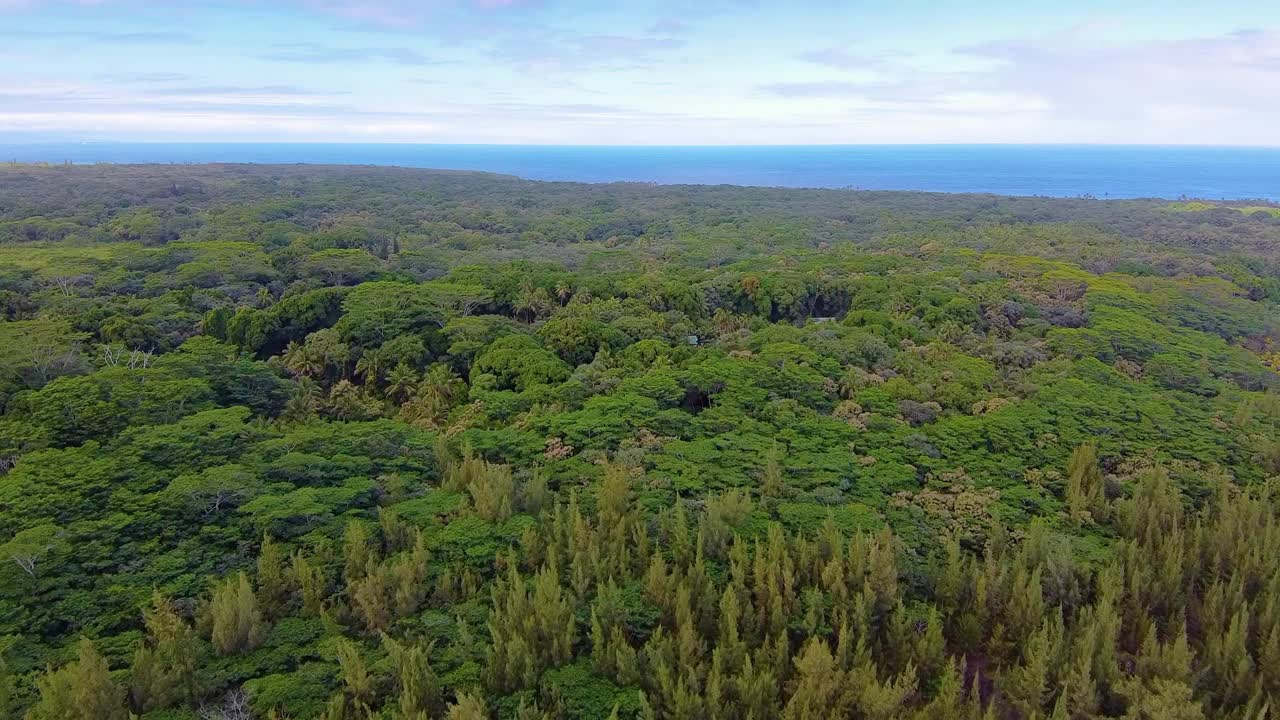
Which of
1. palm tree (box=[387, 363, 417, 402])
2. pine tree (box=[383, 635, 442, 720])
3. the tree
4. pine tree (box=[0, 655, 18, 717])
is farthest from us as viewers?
palm tree (box=[387, 363, 417, 402])

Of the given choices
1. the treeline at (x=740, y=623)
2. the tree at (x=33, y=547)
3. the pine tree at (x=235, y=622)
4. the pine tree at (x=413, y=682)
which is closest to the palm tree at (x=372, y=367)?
the treeline at (x=740, y=623)

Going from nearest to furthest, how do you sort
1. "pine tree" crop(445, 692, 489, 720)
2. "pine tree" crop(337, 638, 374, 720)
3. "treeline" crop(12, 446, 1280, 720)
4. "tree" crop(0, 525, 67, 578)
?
"pine tree" crop(445, 692, 489, 720) < "pine tree" crop(337, 638, 374, 720) < "treeline" crop(12, 446, 1280, 720) < "tree" crop(0, 525, 67, 578)

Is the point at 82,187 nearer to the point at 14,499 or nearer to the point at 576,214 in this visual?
the point at 576,214

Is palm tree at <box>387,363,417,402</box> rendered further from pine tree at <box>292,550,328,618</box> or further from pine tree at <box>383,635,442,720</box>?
pine tree at <box>383,635,442,720</box>

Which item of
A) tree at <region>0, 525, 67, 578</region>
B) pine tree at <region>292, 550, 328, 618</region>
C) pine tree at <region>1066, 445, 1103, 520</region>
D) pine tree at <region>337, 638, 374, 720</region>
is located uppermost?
pine tree at <region>1066, 445, 1103, 520</region>

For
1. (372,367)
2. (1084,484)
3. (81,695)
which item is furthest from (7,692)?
(1084,484)

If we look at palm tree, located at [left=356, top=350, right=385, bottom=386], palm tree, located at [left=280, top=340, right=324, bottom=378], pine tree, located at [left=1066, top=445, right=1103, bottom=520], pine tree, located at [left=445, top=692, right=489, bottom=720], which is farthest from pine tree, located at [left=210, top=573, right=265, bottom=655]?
pine tree, located at [left=1066, top=445, right=1103, bottom=520]

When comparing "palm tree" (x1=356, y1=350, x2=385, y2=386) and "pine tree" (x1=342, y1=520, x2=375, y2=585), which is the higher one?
"palm tree" (x1=356, y1=350, x2=385, y2=386)

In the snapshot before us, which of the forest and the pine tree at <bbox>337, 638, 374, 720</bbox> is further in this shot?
the forest

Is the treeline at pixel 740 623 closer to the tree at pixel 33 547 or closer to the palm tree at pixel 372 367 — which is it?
the tree at pixel 33 547
